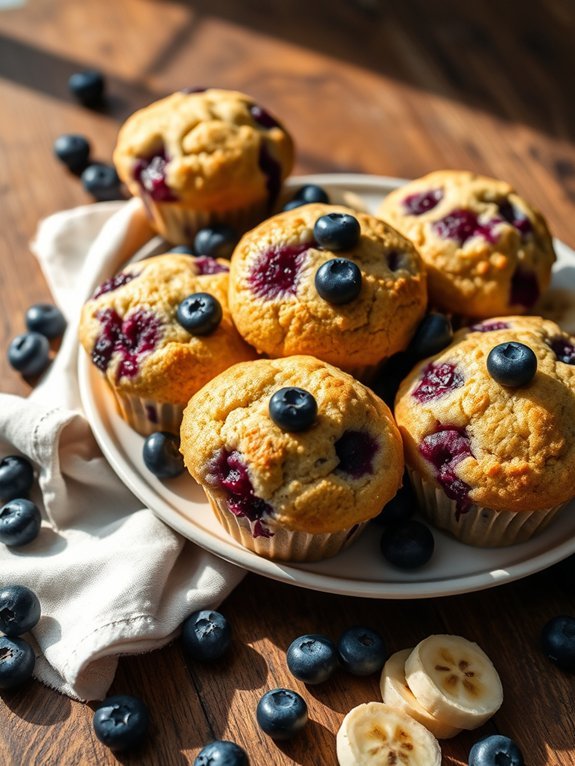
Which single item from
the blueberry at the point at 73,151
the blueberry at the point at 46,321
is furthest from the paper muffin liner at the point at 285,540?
the blueberry at the point at 73,151

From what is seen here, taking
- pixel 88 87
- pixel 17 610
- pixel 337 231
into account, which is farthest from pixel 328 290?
pixel 88 87

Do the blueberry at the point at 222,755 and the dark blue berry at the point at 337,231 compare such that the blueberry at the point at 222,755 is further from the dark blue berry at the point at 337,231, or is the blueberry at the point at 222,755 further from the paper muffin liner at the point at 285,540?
the dark blue berry at the point at 337,231

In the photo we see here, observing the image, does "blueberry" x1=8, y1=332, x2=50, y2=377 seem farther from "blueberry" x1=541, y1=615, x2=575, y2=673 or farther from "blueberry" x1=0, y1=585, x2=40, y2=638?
"blueberry" x1=541, y1=615, x2=575, y2=673

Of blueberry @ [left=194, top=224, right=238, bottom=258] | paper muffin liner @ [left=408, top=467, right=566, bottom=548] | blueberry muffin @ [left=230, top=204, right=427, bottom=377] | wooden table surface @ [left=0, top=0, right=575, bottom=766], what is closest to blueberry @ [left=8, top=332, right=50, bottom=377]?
wooden table surface @ [left=0, top=0, right=575, bottom=766]

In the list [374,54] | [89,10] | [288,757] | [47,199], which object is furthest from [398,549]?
[89,10]

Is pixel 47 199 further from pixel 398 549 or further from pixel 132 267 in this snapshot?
pixel 398 549

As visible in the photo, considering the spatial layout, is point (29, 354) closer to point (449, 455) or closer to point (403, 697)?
point (449, 455)

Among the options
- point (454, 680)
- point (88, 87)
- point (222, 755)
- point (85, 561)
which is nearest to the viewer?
point (222, 755)

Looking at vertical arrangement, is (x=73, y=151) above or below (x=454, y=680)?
below
